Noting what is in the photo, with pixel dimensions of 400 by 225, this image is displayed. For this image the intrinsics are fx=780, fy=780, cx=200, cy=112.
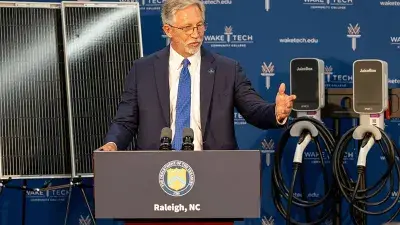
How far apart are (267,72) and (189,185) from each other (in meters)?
3.51

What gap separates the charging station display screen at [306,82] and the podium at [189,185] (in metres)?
2.94

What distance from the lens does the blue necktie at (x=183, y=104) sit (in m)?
3.95

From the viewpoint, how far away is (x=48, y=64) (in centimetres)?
580

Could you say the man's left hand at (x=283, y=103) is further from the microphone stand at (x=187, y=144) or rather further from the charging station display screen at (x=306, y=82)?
the charging station display screen at (x=306, y=82)

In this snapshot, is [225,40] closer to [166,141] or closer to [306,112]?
[306,112]

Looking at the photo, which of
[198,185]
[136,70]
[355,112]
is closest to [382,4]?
[355,112]

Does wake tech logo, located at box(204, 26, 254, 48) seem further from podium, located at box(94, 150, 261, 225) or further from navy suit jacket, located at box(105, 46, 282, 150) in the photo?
podium, located at box(94, 150, 261, 225)

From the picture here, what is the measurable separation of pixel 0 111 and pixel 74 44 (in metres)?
0.73

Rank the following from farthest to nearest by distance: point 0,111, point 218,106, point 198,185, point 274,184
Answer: point 274,184, point 0,111, point 218,106, point 198,185

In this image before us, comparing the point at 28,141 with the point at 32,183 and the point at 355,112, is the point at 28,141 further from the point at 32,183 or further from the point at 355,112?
the point at 355,112

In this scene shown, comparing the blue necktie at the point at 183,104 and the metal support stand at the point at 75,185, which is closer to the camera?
the blue necktie at the point at 183,104

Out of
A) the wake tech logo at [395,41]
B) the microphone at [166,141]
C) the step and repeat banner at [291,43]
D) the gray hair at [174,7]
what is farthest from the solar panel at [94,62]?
the microphone at [166,141]

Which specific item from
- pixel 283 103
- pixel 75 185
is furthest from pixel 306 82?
pixel 283 103

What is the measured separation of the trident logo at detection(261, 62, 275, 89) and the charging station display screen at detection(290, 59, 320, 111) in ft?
1.71
